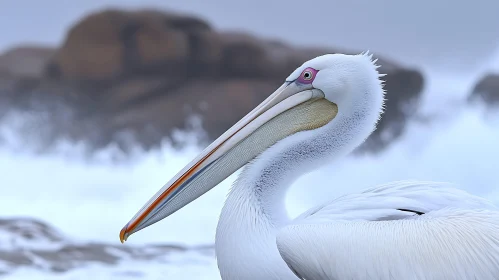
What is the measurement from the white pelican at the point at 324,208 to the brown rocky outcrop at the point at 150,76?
18.0 ft

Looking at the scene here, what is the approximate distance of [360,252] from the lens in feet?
8.07

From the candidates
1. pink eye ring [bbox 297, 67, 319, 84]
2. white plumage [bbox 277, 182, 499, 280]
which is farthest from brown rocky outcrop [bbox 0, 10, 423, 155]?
white plumage [bbox 277, 182, 499, 280]

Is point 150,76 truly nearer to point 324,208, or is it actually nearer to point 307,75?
point 307,75

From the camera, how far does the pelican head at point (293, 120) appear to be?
2.80m

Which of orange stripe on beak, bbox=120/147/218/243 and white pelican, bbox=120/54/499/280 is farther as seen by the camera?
orange stripe on beak, bbox=120/147/218/243

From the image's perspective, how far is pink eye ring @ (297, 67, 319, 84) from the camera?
2.87m

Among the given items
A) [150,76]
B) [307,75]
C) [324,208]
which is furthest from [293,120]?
[150,76]

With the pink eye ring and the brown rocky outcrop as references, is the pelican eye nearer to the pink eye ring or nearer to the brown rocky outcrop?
the pink eye ring

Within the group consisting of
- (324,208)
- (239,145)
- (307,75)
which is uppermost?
(307,75)

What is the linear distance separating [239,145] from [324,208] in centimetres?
42

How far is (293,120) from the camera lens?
2.88 meters

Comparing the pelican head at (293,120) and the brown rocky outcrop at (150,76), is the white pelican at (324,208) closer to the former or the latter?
the pelican head at (293,120)

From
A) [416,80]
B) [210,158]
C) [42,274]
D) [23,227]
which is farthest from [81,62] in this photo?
[210,158]

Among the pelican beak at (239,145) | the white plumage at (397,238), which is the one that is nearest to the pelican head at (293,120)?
the pelican beak at (239,145)
